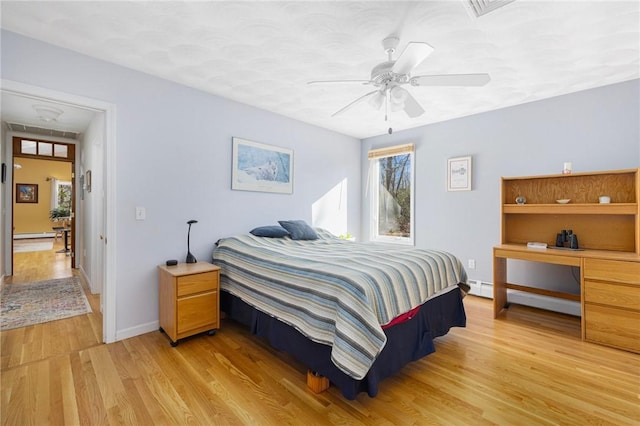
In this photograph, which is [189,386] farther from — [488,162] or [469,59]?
[488,162]

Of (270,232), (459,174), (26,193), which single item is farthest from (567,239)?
(26,193)

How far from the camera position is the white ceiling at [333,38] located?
6.07 ft

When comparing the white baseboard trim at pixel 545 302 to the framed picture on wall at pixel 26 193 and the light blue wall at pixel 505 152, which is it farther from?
the framed picture on wall at pixel 26 193

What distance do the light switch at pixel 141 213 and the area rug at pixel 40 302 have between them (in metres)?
1.43

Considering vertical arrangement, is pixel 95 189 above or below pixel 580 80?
below

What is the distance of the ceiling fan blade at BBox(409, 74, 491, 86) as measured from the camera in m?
1.97

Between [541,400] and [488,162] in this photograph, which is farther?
[488,162]

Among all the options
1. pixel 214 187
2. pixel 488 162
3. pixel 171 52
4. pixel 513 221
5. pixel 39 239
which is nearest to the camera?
pixel 171 52

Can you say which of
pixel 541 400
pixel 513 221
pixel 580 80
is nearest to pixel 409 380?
→ pixel 541 400

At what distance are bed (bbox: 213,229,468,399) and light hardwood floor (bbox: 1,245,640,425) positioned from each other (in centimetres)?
15

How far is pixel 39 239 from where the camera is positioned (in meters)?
8.73

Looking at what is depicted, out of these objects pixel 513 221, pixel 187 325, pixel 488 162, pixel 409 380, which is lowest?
pixel 409 380

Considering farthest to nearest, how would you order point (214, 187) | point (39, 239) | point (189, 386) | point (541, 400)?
1. point (39, 239)
2. point (214, 187)
3. point (189, 386)
4. point (541, 400)

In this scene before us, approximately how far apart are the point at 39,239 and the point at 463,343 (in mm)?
11588
